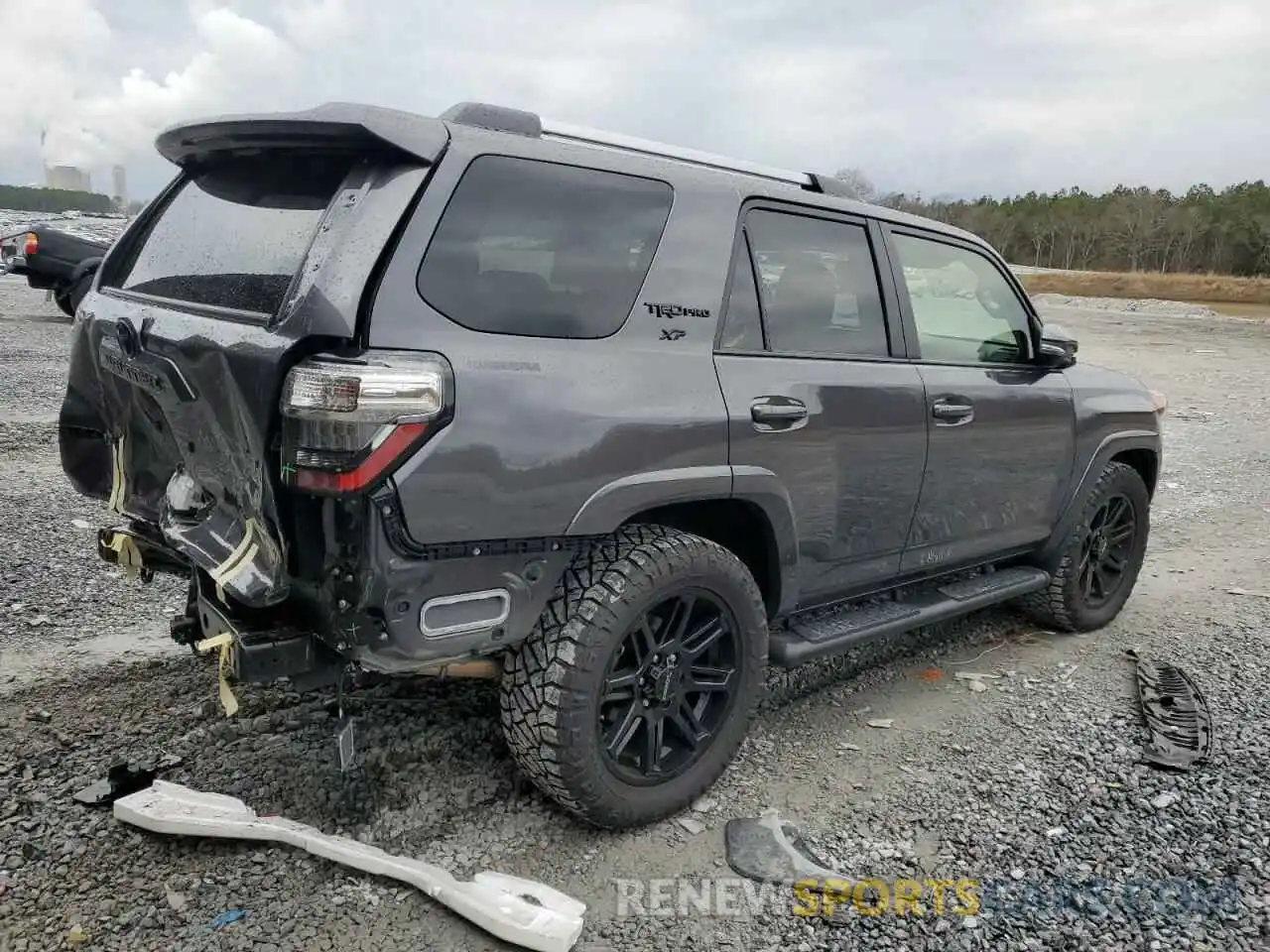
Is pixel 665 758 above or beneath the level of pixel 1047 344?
beneath

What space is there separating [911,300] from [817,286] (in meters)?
0.55

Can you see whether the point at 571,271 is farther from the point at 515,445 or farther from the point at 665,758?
the point at 665,758

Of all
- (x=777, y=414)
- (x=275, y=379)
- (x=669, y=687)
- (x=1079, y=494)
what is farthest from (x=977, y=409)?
(x=275, y=379)

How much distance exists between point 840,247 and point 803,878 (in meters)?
2.15

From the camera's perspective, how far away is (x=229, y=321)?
250 cm

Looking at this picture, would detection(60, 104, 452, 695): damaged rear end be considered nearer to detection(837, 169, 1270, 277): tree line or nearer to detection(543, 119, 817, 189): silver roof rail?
detection(543, 119, 817, 189): silver roof rail

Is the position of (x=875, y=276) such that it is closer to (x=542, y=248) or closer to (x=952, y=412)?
(x=952, y=412)

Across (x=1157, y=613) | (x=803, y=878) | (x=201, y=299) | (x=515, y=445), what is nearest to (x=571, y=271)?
(x=515, y=445)

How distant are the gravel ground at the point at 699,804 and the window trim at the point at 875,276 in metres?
1.42

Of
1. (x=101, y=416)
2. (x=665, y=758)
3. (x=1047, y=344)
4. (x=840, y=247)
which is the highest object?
(x=840, y=247)

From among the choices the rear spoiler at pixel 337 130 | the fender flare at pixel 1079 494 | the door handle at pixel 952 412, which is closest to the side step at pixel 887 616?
the fender flare at pixel 1079 494

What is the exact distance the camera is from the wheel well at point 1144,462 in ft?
16.3

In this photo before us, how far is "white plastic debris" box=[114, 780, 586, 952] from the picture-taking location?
2383 millimetres

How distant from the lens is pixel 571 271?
2.69 meters
